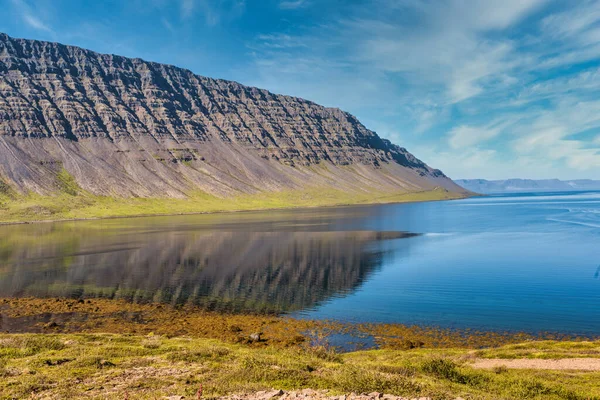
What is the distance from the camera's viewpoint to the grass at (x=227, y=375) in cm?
1995

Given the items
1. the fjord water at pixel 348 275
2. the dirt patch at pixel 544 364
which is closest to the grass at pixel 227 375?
the dirt patch at pixel 544 364

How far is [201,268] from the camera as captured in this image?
250ft

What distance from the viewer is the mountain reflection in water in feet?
189

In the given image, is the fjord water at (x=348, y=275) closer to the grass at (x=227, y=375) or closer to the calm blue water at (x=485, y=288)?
the calm blue water at (x=485, y=288)

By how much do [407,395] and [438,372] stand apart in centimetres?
670

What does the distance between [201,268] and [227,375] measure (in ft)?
183

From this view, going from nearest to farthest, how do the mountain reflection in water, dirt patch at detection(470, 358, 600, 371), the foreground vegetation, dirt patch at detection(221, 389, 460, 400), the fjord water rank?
1. dirt patch at detection(221, 389, 460, 400)
2. the foreground vegetation
3. dirt patch at detection(470, 358, 600, 371)
4. the fjord water
5. the mountain reflection in water

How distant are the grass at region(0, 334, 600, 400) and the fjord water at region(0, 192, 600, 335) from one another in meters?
17.4

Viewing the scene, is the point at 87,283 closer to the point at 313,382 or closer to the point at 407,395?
the point at 313,382

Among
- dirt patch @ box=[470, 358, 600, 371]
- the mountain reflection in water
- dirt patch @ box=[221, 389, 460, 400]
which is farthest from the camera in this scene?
the mountain reflection in water

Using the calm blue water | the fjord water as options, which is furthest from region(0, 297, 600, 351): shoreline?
the calm blue water

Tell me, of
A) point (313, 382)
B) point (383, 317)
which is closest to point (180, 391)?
point (313, 382)

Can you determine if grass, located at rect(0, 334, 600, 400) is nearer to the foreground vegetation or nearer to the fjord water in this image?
the foreground vegetation

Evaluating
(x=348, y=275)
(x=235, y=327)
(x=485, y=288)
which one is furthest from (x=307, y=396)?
(x=348, y=275)
